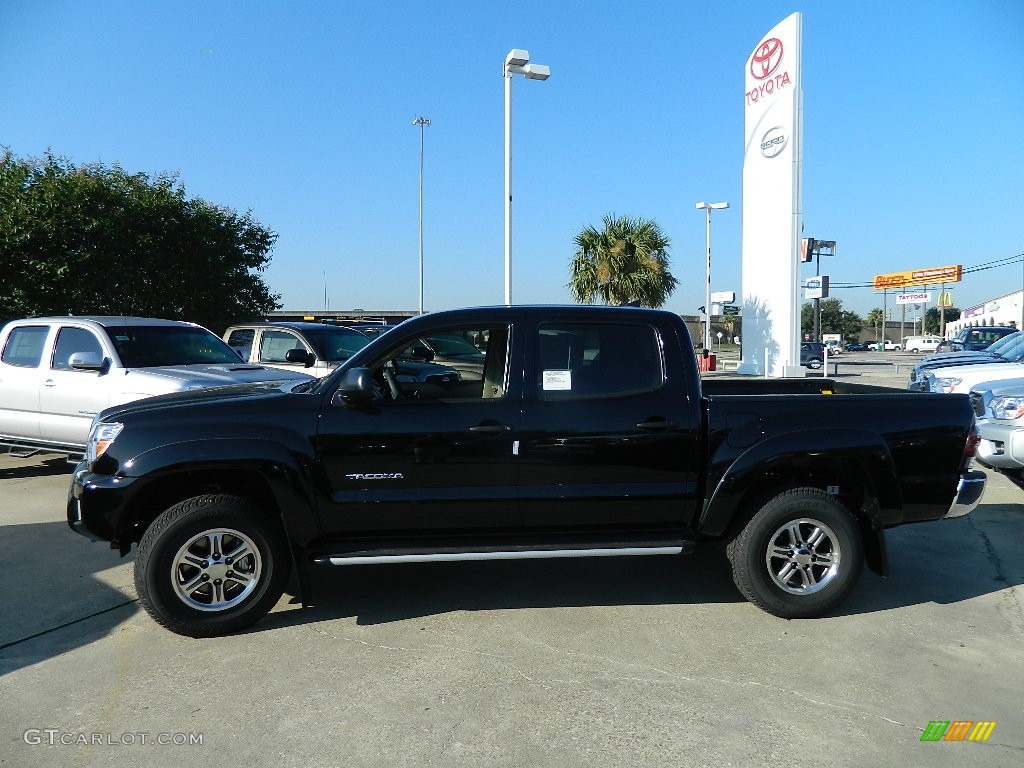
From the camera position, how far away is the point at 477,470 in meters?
4.49

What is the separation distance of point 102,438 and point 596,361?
2.91m

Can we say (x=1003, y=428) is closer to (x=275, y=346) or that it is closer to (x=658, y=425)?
(x=658, y=425)

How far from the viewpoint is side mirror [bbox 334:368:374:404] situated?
4.34 meters

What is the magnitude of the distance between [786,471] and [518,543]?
1696 mm

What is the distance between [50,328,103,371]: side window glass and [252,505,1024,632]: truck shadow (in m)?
4.43

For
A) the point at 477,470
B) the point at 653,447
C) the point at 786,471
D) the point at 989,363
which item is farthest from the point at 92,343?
the point at 989,363

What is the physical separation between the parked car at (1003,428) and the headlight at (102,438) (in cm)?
726

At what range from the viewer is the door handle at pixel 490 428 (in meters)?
4.48

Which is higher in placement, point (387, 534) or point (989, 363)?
point (989, 363)

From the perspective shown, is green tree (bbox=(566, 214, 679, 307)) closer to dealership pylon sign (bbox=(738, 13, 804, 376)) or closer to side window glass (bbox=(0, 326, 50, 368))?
dealership pylon sign (bbox=(738, 13, 804, 376))

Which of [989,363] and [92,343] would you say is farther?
[989,363]

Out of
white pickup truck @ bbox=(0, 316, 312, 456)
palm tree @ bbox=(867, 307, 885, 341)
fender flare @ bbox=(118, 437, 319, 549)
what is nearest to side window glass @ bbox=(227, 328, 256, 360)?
white pickup truck @ bbox=(0, 316, 312, 456)

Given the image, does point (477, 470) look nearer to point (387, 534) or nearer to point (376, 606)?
point (387, 534)

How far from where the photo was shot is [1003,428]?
7.32m
